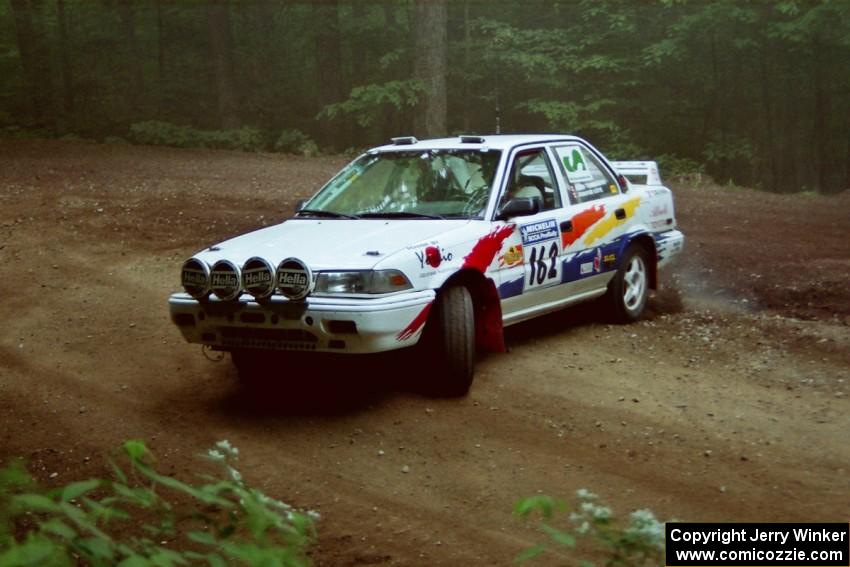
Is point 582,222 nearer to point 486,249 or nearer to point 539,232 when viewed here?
point 539,232

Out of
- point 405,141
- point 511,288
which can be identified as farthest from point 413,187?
point 511,288

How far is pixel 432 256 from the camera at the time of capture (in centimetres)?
748

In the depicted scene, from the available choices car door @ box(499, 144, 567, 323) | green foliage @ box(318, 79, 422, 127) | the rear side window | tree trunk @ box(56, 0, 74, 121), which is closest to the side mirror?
car door @ box(499, 144, 567, 323)

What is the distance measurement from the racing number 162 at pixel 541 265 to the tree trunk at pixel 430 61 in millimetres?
12117

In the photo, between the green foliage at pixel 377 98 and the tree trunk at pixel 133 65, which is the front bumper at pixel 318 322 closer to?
the green foliage at pixel 377 98

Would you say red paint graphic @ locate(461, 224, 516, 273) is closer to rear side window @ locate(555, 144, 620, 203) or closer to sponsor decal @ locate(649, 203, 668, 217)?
rear side window @ locate(555, 144, 620, 203)

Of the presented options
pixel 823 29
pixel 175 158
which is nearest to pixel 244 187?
pixel 175 158

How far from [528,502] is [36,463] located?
4.73 m

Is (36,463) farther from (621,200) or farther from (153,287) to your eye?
(621,200)

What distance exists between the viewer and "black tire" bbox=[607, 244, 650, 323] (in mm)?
9820

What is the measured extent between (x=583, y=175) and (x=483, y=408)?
2898 millimetres

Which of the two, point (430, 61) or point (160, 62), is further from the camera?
point (160, 62)

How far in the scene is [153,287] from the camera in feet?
37.5

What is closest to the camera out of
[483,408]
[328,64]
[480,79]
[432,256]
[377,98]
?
[432,256]
